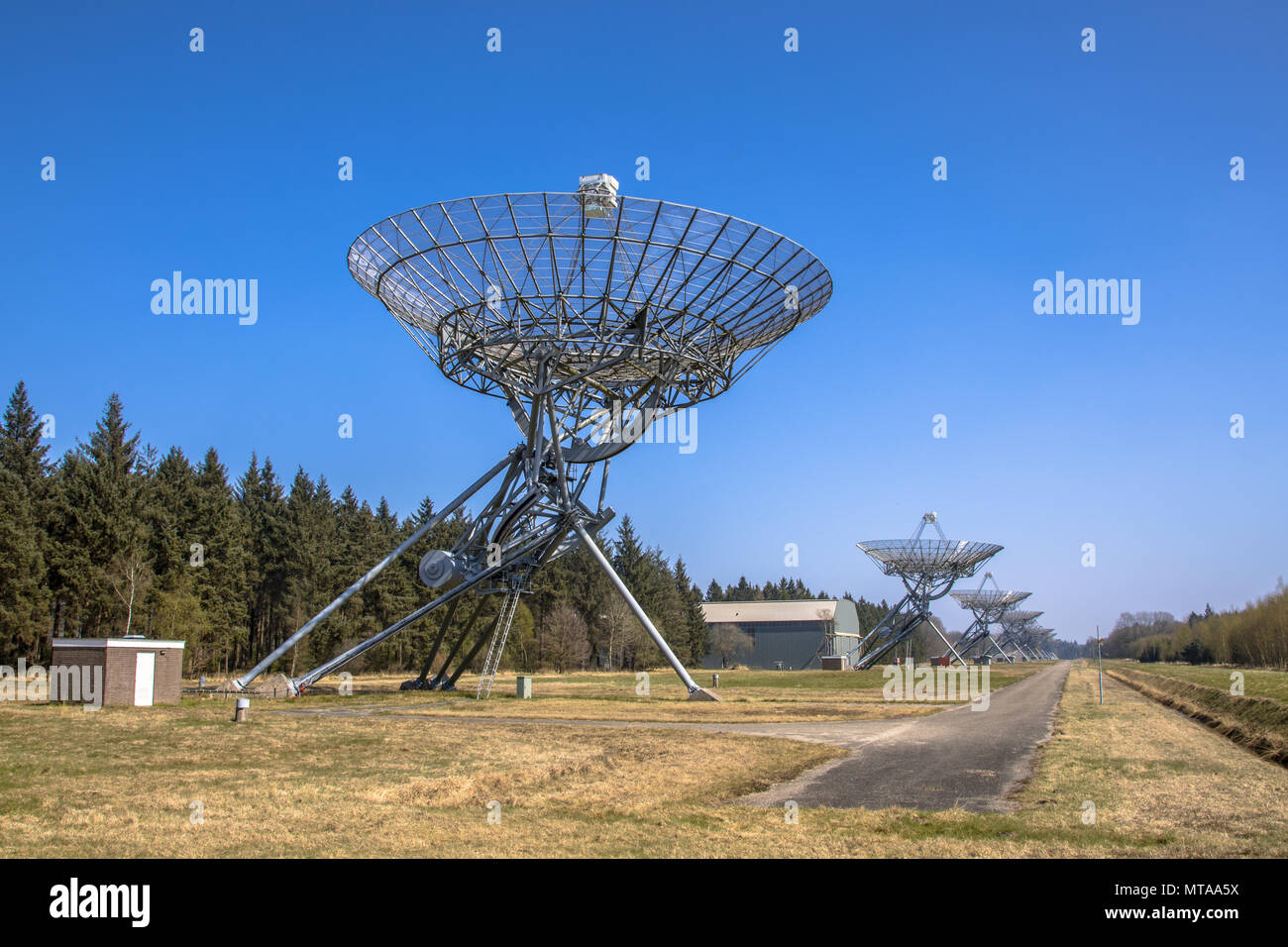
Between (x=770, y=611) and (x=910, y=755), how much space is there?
113m

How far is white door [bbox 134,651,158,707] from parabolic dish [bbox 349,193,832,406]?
13967 mm

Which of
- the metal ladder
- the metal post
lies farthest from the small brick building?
the metal post

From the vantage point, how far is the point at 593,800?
12500mm

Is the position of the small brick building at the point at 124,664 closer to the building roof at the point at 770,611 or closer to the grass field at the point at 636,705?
the grass field at the point at 636,705

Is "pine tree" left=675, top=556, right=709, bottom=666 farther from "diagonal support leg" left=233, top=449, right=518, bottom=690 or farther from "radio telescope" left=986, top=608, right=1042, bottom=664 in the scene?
"diagonal support leg" left=233, top=449, right=518, bottom=690

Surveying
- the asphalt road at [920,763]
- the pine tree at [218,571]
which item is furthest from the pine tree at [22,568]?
the asphalt road at [920,763]

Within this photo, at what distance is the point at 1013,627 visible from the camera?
14950cm

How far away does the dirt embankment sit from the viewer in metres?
21.4

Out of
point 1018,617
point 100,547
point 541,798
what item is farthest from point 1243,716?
point 1018,617
